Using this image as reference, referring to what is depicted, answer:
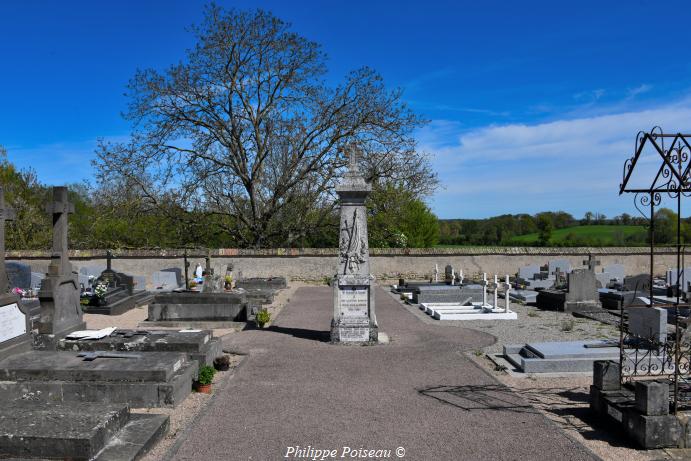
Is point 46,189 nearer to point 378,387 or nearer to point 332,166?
point 332,166

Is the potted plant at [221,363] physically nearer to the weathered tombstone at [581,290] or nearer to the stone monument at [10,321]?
the stone monument at [10,321]

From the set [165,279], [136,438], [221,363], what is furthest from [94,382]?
[165,279]

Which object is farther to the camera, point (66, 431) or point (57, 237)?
point (57, 237)

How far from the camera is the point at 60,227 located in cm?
1005

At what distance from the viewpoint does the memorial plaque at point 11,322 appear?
7523mm

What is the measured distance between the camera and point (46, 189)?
32.9 metres

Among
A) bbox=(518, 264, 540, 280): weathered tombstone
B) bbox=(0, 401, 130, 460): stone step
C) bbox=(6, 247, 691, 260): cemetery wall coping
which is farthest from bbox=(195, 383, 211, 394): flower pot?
bbox=(518, 264, 540, 280): weathered tombstone

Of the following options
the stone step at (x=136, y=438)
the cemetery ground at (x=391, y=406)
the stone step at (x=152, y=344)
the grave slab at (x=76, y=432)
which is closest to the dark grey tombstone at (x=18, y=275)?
the cemetery ground at (x=391, y=406)

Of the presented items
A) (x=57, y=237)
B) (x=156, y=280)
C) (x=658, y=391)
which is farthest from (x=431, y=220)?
(x=658, y=391)

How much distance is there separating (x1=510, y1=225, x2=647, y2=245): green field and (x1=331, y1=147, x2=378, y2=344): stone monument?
29.6 metres

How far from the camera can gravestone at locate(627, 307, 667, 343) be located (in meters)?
9.54

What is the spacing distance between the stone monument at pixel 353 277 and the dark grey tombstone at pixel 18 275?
12.8m

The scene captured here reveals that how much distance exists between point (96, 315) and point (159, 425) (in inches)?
425

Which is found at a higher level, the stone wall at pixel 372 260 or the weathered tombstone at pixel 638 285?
the stone wall at pixel 372 260
